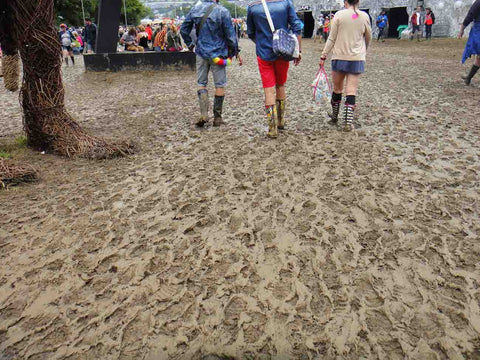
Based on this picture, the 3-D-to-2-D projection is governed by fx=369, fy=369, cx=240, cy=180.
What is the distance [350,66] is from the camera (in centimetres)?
468

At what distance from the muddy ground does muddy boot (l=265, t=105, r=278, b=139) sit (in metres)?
0.13

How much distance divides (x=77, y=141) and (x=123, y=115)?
2030mm

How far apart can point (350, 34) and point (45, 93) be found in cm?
367

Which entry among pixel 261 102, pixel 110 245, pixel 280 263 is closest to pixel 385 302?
pixel 280 263

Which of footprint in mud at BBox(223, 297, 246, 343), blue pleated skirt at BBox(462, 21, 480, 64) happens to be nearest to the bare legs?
footprint in mud at BBox(223, 297, 246, 343)

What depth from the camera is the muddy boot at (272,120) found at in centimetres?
464

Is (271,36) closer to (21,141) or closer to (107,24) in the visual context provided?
(21,141)

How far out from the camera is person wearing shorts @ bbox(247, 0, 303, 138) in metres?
4.34

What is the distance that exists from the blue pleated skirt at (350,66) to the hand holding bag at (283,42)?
75 centimetres

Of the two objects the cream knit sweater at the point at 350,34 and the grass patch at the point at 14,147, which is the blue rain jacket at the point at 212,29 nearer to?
the cream knit sweater at the point at 350,34

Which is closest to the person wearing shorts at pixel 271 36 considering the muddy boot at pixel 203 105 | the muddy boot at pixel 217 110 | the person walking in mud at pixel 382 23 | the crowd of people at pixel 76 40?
the muddy boot at pixel 217 110

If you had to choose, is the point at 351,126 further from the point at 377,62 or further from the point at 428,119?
the point at 377,62

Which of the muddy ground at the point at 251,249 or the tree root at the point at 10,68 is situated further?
the tree root at the point at 10,68

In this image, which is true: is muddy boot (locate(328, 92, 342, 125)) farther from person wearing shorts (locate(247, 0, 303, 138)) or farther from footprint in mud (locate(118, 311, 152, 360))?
footprint in mud (locate(118, 311, 152, 360))
